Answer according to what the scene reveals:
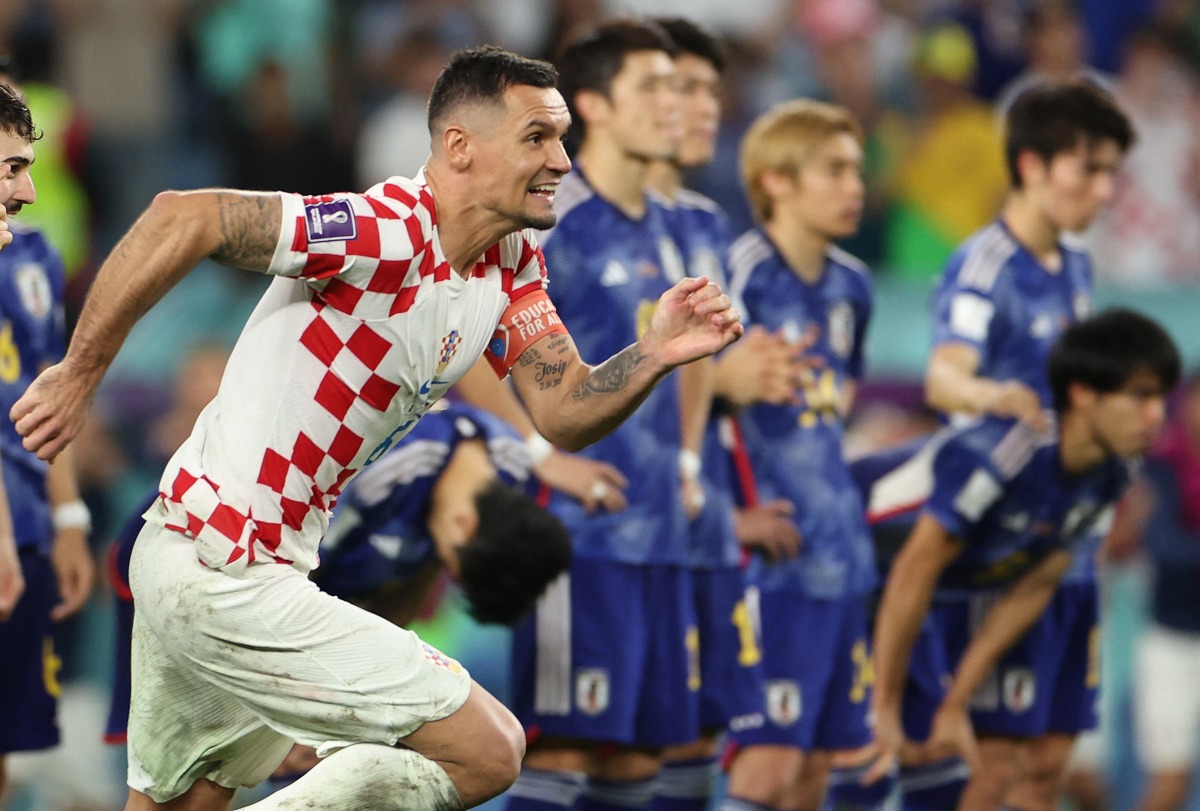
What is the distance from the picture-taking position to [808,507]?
6625 millimetres

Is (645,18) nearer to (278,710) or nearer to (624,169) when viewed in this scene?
(624,169)

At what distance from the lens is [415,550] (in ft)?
18.0

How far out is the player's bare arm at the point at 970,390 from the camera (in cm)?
640

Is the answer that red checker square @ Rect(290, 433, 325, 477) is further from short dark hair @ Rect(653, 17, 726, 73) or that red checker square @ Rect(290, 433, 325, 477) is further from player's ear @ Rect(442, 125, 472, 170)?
short dark hair @ Rect(653, 17, 726, 73)

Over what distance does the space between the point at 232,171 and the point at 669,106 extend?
5.10m

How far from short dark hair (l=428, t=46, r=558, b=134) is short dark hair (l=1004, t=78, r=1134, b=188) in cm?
341

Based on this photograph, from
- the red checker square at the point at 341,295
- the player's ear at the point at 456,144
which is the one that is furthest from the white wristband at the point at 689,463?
the red checker square at the point at 341,295

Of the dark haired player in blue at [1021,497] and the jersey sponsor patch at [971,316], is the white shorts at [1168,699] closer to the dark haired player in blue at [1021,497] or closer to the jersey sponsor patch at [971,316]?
the dark haired player in blue at [1021,497]

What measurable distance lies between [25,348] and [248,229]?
7.45 feet

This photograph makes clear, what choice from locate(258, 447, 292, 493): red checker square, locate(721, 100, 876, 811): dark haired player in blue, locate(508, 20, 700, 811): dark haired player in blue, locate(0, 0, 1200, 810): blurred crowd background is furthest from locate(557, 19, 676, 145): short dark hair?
locate(0, 0, 1200, 810): blurred crowd background

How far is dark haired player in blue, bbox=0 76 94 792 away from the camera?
5773 millimetres

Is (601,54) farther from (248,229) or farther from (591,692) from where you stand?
(248,229)

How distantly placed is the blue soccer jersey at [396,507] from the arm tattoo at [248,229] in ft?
5.05

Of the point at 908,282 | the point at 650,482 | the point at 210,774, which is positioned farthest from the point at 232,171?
the point at 210,774
